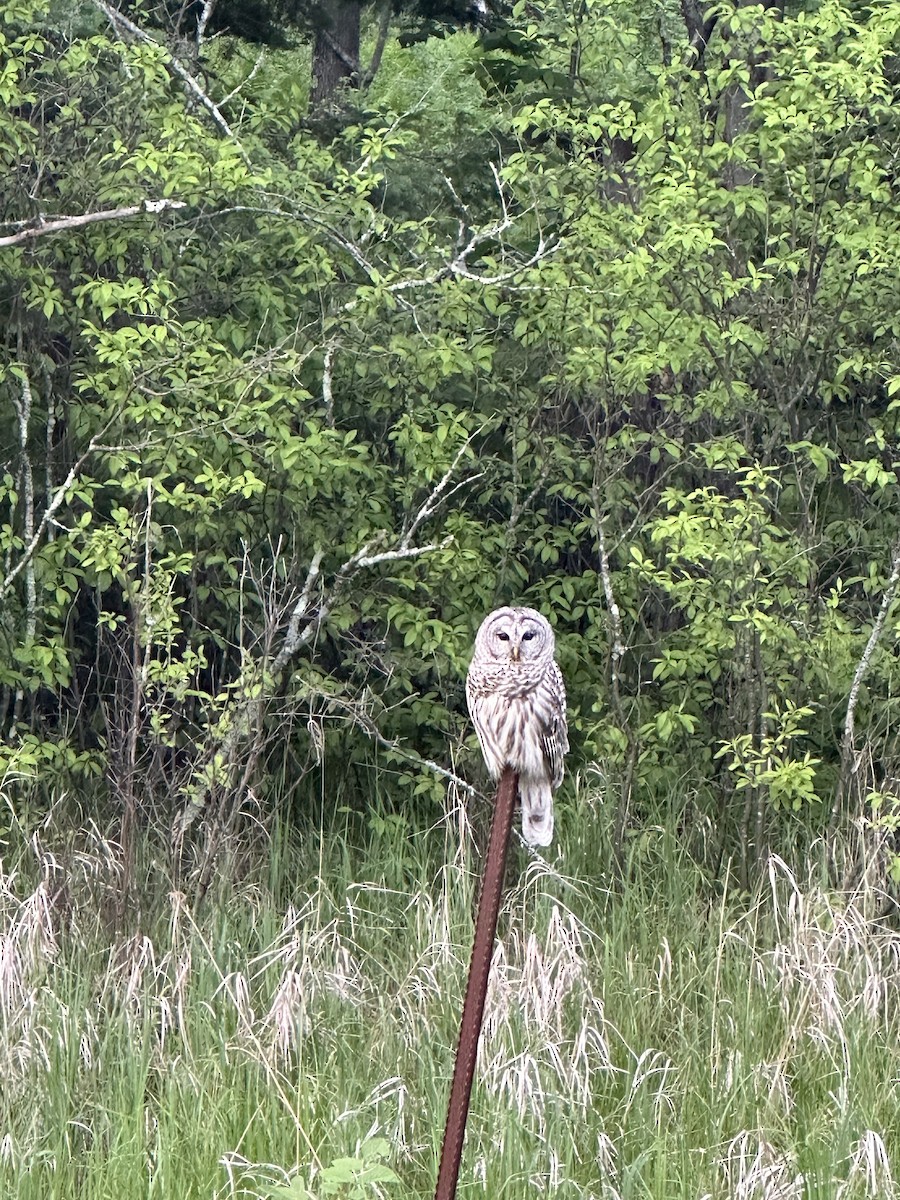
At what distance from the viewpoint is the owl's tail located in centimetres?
249

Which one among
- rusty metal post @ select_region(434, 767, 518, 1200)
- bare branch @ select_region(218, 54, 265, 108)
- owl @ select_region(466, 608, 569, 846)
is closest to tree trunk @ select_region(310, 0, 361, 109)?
bare branch @ select_region(218, 54, 265, 108)

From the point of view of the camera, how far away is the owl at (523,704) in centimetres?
229

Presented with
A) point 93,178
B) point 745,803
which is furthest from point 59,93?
point 745,803

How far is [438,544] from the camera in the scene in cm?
548

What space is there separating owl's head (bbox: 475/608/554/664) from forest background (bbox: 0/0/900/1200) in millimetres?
2099

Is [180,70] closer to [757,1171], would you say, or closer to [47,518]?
[47,518]

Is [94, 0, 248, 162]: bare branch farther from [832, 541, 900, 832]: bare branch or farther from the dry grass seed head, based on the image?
the dry grass seed head

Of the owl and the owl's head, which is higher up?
the owl's head

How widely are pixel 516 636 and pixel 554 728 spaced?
40 centimetres

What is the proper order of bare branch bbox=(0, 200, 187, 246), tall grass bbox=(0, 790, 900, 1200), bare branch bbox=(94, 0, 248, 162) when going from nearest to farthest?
tall grass bbox=(0, 790, 900, 1200), bare branch bbox=(0, 200, 187, 246), bare branch bbox=(94, 0, 248, 162)

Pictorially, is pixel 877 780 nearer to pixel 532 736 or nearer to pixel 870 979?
pixel 870 979

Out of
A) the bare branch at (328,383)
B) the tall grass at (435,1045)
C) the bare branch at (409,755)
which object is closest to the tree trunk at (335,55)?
the bare branch at (328,383)

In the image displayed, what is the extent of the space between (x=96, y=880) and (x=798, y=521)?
3.09 m

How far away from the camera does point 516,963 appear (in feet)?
15.1
